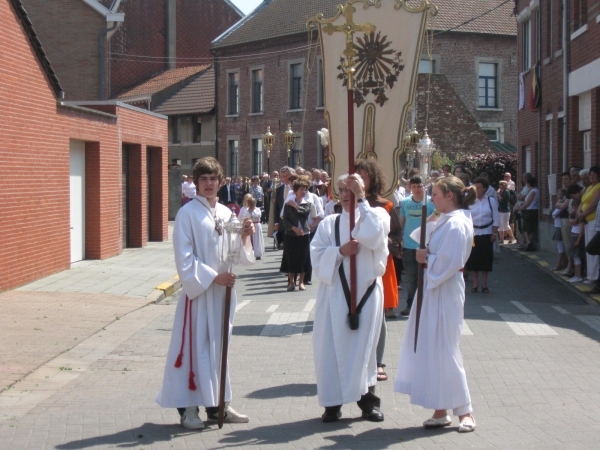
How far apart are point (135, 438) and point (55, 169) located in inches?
439

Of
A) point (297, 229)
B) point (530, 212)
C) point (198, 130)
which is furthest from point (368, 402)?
point (198, 130)

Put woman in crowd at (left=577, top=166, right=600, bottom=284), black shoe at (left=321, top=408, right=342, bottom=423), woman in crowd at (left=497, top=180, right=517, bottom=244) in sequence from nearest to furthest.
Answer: black shoe at (left=321, top=408, right=342, bottom=423) → woman in crowd at (left=577, top=166, right=600, bottom=284) → woman in crowd at (left=497, top=180, right=517, bottom=244)

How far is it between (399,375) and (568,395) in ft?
6.03

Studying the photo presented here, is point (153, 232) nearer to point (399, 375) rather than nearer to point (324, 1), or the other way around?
point (399, 375)

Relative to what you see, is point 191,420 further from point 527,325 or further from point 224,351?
point 527,325

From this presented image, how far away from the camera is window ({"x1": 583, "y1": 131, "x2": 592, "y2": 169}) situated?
65.3 feet

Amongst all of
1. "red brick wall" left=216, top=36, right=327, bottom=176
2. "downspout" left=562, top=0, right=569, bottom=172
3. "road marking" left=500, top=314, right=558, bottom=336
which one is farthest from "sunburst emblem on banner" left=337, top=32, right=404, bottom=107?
"red brick wall" left=216, top=36, right=327, bottom=176

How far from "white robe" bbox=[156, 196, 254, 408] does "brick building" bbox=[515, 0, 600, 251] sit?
13582 millimetres

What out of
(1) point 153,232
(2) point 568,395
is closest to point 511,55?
(1) point 153,232

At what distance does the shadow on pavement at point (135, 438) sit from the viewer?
646 cm

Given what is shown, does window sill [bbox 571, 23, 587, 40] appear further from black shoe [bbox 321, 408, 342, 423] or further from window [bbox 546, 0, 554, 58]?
black shoe [bbox 321, 408, 342, 423]

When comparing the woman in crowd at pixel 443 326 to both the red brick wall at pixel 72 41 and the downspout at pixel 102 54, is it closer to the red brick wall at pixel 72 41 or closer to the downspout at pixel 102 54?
the downspout at pixel 102 54

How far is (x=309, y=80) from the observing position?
47.9 metres

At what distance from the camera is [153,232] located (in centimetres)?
2595
